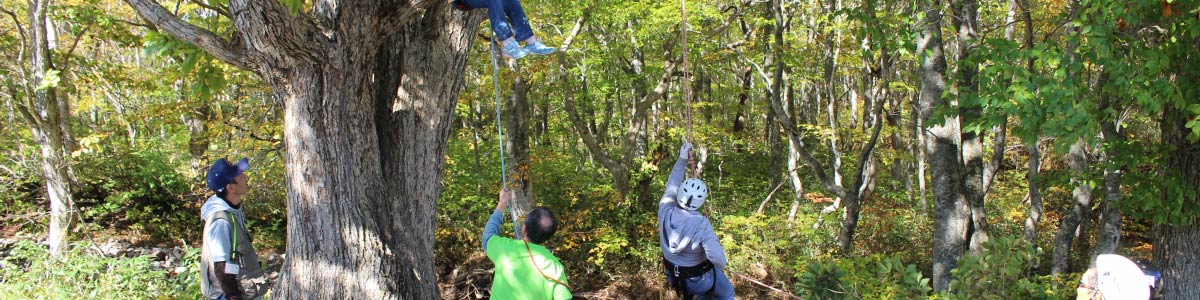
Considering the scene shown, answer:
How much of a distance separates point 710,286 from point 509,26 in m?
2.24

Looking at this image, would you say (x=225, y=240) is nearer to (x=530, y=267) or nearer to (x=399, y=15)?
(x=399, y=15)

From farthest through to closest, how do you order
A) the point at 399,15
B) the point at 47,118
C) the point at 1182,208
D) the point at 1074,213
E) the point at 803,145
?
the point at 803,145 < the point at 1074,213 < the point at 47,118 < the point at 1182,208 < the point at 399,15

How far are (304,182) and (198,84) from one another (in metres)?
1.41

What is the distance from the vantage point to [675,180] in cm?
471

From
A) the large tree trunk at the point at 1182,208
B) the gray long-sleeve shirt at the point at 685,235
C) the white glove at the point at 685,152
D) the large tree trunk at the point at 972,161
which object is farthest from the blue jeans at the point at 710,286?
the large tree trunk at the point at 1182,208

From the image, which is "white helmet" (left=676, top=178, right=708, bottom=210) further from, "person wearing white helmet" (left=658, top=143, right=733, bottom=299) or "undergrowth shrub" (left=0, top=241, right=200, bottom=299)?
"undergrowth shrub" (left=0, top=241, right=200, bottom=299)

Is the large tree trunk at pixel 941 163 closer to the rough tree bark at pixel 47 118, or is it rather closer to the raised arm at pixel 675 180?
the raised arm at pixel 675 180

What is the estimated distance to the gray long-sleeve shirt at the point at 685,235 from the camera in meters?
4.18

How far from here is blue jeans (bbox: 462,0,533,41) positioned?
4.20 m

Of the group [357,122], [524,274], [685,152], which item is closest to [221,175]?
[357,122]

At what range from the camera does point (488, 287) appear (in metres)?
9.95

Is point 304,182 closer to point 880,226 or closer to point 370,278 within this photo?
point 370,278

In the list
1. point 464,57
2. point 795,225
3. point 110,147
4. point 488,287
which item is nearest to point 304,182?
point 464,57

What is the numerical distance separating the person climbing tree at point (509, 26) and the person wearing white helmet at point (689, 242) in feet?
4.14
